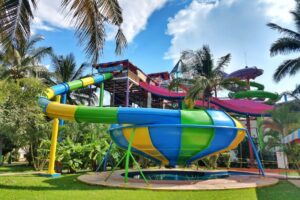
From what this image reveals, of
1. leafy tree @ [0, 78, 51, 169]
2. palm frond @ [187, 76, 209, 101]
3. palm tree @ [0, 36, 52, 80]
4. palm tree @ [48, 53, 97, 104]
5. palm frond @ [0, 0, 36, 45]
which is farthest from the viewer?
palm tree @ [48, 53, 97, 104]

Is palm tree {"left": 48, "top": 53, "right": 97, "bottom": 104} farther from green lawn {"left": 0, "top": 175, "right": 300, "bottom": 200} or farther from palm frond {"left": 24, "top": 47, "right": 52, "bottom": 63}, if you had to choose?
green lawn {"left": 0, "top": 175, "right": 300, "bottom": 200}

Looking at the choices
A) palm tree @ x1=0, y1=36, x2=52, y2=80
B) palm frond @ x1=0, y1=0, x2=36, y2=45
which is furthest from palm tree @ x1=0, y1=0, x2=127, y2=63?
palm tree @ x1=0, y1=36, x2=52, y2=80

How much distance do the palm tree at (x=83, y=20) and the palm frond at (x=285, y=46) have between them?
1791cm

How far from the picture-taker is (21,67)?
2339 centimetres

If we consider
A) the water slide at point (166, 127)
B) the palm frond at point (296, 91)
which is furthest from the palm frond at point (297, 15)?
the water slide at point (166, 127)

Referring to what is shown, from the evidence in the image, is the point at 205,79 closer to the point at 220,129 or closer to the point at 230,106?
the point at 230,106

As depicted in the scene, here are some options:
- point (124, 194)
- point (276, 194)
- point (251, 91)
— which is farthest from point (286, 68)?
point (124, 194)

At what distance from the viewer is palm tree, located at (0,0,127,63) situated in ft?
19.0

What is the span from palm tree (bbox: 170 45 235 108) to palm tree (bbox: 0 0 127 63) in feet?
48.5

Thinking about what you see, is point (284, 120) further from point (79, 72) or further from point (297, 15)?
point (79, 72)

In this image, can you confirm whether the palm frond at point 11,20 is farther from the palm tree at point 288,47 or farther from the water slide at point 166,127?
the palm tree at point 288,47

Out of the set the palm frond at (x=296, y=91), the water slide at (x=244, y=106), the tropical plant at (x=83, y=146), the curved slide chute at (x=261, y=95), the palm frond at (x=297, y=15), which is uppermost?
the palm frond at (x=297, y=15)

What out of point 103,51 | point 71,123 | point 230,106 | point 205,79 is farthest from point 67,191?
point 230,106

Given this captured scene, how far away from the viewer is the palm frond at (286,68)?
21.3 metres
